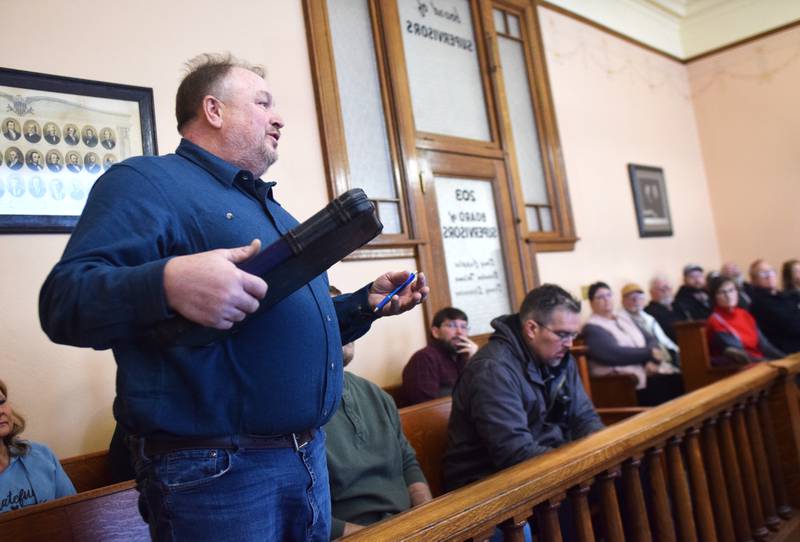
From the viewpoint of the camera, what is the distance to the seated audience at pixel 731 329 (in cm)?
470

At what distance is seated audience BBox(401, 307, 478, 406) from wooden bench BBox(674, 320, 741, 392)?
1563mm

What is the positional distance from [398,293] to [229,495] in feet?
1.55

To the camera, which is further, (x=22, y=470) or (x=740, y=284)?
(x=740, y=284)

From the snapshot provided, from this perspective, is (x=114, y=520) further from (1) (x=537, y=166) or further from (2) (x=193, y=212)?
(1) (x=537, y=166)

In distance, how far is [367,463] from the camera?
2084 mm

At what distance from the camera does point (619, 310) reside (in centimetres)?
543

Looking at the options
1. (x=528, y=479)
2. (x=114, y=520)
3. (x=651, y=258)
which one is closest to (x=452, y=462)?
(x=528, y=479)

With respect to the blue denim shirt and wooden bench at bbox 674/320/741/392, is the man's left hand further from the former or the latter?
wooden bench at bbox 674/320/741/392

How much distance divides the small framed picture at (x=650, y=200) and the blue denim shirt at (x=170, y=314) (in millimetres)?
5454

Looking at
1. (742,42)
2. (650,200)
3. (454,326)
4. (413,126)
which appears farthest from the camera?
(742,42)

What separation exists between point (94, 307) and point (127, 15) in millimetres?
2436

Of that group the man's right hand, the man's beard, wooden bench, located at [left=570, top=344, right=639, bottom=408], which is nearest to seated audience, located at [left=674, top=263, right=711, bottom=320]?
wooden bench, located at [left=570, top=344, right=639, bottom=408]

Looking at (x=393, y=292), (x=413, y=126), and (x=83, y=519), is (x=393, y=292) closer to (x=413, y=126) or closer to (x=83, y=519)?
(x=83, y=519)

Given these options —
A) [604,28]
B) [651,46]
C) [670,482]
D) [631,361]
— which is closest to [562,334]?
[670,482]
